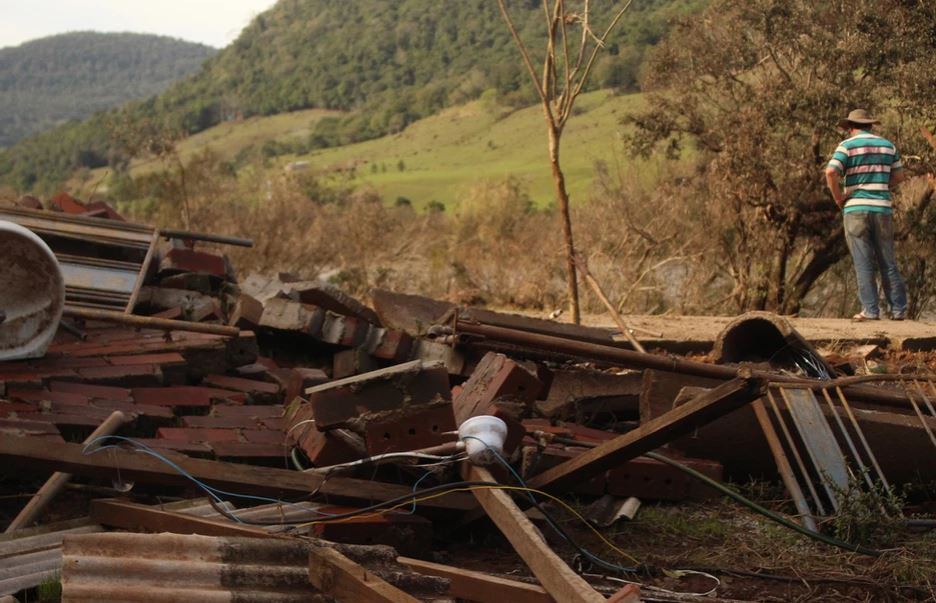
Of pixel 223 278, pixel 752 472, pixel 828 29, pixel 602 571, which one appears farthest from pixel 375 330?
pixel 828 29

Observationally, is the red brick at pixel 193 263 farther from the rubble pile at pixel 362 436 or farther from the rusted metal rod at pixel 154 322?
the rusted metal rod at pixel 154 322

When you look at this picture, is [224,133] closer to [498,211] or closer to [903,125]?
[498,211]

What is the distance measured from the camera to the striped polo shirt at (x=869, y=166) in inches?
385

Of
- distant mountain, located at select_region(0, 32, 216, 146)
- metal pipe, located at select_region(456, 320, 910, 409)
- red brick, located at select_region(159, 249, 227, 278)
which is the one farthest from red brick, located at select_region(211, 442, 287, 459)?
distant mountain, located at select_region(0, 32, 216, 146)

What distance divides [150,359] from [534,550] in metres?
3.57

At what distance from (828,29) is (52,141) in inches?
2263

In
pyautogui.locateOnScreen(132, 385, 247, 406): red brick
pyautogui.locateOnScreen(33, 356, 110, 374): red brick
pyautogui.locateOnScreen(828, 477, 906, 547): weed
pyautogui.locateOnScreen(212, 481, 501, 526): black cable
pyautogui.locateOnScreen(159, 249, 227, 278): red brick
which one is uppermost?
pyautogui.locateOnScreen(159, 249, 227, 278): red brick

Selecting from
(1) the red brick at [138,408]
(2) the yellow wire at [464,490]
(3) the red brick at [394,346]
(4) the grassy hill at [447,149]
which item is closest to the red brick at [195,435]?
(1) the red brick at [138,408]

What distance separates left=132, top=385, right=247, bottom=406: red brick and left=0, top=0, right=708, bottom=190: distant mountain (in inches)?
1673

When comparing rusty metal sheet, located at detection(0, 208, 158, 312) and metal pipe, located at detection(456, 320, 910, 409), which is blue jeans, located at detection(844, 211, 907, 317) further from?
rusty metal sheet, located at detection(0, 208, 158, 312)

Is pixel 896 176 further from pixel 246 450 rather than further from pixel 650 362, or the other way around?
pixel 246 450

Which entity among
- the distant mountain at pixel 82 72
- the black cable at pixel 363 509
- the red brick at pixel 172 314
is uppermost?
the distant mountain at pixel 82 72

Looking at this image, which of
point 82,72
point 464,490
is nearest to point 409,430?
point 464,490

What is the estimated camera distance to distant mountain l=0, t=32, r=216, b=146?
123312mm
